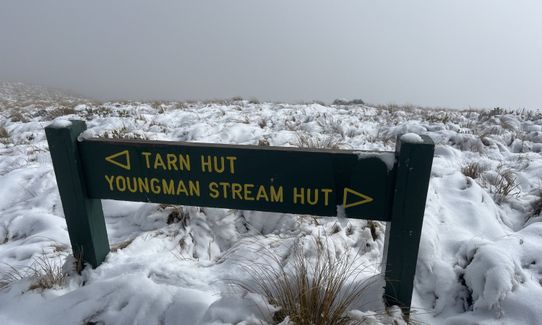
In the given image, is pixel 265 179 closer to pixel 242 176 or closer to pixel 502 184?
pixel 242 176

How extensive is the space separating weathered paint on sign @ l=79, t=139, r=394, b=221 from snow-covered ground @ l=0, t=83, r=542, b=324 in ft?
1.17

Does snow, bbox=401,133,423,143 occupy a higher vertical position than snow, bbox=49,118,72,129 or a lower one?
lower

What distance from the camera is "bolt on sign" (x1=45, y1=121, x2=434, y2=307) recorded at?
5.96 feet

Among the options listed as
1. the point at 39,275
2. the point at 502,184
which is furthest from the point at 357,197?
the point at 502,184

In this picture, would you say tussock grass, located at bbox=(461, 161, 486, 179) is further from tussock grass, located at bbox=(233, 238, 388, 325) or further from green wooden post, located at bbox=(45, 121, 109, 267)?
green wooden post, located at bbox=(45, 121, 109, 267)

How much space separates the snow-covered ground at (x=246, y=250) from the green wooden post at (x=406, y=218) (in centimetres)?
15

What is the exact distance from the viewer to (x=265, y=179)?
1954 millimetres

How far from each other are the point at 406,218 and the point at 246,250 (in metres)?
1.28

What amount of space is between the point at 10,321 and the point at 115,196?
3.01 ft

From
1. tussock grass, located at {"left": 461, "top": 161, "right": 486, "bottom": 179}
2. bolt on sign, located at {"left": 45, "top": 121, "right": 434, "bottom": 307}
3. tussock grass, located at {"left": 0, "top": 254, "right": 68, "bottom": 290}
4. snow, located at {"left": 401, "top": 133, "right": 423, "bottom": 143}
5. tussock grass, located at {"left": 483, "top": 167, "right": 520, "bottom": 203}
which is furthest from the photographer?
tussock grass, located at {"left": 461, "top": 161, "right": 486, "bottom": 179}

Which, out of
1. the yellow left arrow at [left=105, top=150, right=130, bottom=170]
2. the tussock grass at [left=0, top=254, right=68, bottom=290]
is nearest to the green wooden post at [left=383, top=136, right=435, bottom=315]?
the yellow left arrow at [left=105, top=150, right=130, bottom=170]

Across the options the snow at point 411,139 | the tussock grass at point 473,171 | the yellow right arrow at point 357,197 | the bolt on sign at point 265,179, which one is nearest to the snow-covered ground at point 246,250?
the tussock grass at point 473,171

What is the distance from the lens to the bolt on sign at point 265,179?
1817 millimetres

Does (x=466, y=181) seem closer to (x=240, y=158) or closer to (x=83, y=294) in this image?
(x=240, y=158)
